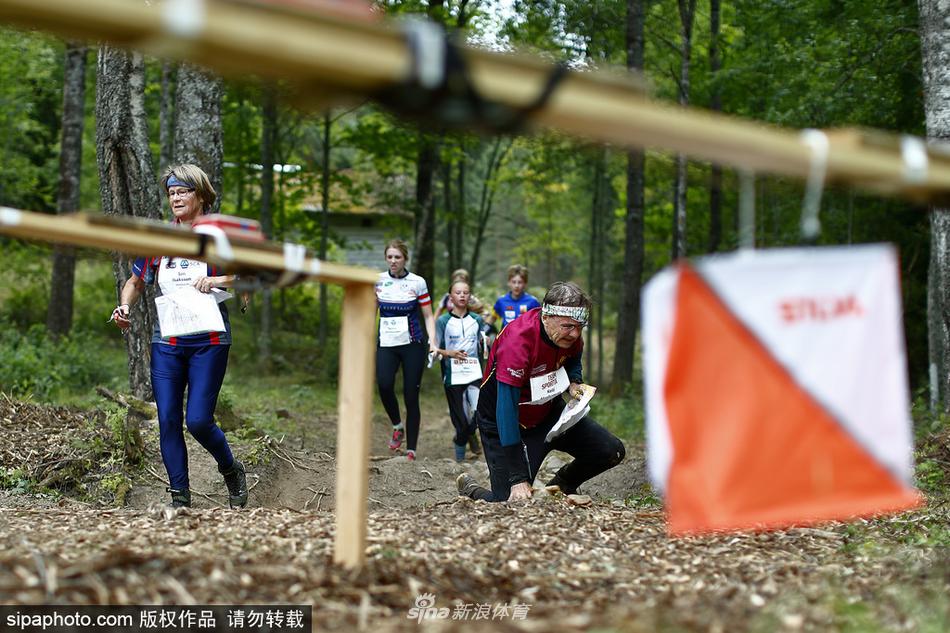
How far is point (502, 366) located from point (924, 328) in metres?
12.6

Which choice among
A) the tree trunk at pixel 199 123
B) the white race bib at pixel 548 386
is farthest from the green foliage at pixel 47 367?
the white race bib at pixel 548 386

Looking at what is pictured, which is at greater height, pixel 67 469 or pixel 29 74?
pixel 29 74

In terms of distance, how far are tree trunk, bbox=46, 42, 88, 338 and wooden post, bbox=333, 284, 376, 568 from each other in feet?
42.3

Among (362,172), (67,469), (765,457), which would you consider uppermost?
(362,172)

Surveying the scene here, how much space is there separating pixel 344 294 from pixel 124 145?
5.55 meters

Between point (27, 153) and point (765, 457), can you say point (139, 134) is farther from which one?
point (27, 153)

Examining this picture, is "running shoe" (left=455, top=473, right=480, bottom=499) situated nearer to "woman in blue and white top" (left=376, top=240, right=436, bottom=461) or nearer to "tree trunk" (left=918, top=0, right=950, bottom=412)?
"woman in blue and white top" (left=376, top=240, right=436, bottom=461)

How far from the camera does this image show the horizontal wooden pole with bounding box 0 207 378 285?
3.39 meters

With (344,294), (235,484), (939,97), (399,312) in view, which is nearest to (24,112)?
(399,312)

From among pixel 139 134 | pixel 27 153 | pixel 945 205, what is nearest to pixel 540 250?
pixel 27 153

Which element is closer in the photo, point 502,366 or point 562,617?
point 562,617

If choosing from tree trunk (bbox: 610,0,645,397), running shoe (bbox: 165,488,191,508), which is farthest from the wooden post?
tree trunk (bbox: 610,0,645,397)

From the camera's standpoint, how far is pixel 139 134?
8430 millimetres

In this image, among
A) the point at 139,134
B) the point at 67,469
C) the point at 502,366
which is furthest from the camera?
the point at 139,134
